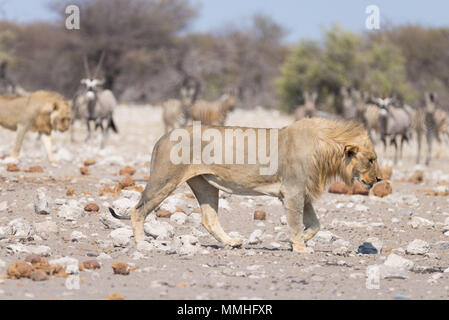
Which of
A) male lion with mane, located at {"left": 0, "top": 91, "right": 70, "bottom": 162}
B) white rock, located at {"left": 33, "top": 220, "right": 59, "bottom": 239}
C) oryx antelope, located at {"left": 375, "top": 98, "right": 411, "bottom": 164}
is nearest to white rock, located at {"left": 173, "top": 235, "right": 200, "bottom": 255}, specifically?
white rock, located at {"left": 33, "top": 220, "right": 59, "bottom": 239}

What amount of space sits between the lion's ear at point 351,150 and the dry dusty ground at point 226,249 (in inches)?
36.4

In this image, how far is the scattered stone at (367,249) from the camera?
772 cm

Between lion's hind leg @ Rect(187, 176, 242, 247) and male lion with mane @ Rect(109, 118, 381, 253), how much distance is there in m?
0.13

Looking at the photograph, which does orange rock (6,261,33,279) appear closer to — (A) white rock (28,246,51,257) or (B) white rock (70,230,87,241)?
(A) white rock (28,246,51,257)

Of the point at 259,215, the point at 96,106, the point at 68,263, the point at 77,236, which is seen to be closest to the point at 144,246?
the point at 77,236

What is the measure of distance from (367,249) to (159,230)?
2.10 m

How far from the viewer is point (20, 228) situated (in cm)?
784

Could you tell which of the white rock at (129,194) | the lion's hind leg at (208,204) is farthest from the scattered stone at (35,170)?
the lion's hind leg at (208,204)

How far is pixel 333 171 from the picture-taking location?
7.66 metres

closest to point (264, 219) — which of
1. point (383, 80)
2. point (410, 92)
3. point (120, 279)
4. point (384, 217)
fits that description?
point (384, 217)

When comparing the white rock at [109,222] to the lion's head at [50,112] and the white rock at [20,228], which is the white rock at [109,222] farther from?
the lion's head at [50,112]

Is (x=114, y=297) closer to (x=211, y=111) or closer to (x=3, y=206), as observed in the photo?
(x=3, y=206)

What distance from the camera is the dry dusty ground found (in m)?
5.77

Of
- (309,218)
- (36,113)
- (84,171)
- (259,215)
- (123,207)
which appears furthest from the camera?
(36,113)
